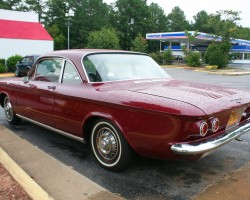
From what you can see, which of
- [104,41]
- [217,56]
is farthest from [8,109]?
[104,41]

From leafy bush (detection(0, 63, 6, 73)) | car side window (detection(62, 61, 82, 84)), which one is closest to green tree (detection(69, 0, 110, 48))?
leafy bush (detection(0, 63, 6, 73))

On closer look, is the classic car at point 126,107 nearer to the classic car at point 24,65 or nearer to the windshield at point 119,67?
the windshield at point 119,67

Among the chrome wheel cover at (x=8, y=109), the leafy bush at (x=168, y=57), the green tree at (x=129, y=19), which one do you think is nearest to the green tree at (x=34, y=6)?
the green tree at (x=129, y=19)

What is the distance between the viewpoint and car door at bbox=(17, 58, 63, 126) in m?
5.05

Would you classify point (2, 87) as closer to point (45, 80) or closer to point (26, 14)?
point (45, 80)

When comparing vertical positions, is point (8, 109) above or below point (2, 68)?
below

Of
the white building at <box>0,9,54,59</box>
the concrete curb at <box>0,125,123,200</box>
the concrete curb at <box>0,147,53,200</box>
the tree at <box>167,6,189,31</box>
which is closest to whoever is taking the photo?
the concrete curb at <box>0,147,53,200</box>

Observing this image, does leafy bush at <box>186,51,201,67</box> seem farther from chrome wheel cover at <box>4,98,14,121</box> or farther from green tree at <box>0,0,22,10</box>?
green tree at <box>0,0,22,10</box>

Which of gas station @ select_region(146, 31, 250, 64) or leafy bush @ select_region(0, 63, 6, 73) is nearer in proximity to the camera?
leafy bush @ select_region(0, 63, 6, 73)

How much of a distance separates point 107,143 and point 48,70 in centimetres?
194

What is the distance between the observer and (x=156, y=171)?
4.29m

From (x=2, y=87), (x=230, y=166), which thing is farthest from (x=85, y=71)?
(x=2, y=87)

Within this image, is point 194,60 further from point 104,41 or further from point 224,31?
point 104,41

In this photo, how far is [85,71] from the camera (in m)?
4.54
